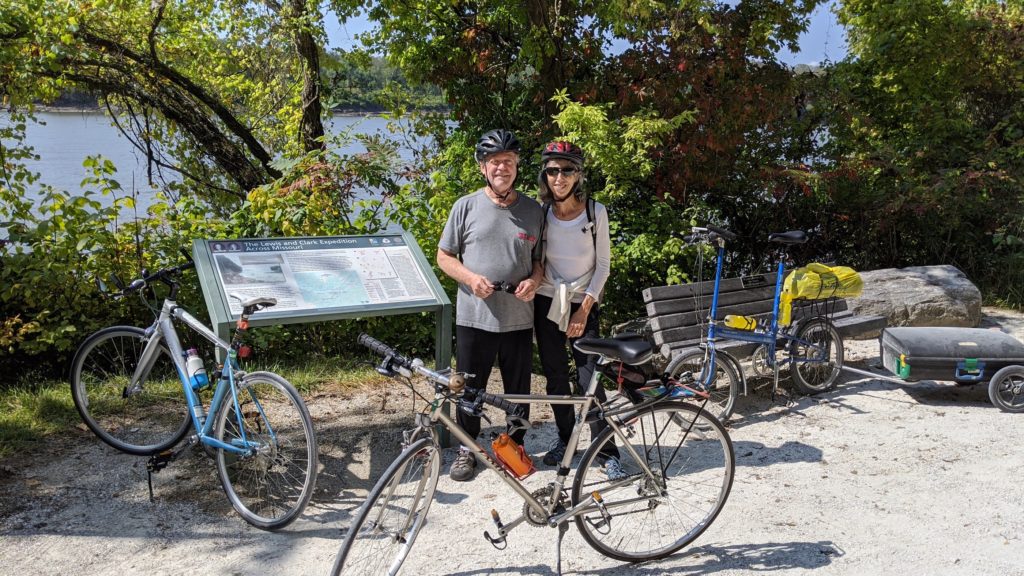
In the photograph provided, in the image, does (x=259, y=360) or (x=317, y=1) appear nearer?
(x=259, y=360)

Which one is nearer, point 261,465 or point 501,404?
point 501,404

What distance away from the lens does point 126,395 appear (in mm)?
4555

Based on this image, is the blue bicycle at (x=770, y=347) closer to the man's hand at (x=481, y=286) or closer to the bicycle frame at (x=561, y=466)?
the man's hand at (x=481, y=286)

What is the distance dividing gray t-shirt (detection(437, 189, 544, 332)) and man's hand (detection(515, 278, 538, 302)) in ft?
0.24

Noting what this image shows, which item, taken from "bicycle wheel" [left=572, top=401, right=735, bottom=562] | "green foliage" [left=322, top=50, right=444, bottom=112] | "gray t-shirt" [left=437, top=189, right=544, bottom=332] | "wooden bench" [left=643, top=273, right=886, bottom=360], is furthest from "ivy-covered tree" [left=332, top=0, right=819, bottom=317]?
"bicycle wheel" [left=572, top=401, right=735, bottom=562]

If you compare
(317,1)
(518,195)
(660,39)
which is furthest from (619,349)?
(317,1)

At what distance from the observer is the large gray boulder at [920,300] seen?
23.7ft

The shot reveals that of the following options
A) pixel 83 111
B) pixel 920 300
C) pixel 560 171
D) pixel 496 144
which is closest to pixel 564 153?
pixel 560 171

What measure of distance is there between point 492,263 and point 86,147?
10.6 meters

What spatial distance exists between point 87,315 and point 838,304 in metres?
5.74

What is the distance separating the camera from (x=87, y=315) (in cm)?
576

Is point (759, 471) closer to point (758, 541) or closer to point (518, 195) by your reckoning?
point (758, 541)

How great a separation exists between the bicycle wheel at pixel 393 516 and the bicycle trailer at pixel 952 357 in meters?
3.82

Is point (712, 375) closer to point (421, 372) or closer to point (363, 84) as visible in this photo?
point (421, 372)
